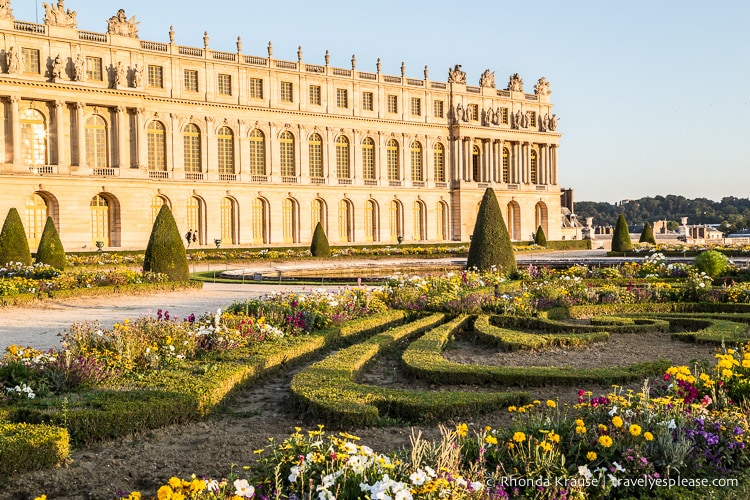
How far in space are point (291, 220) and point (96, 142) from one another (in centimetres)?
1325

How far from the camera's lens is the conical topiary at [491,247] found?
19.8 meters

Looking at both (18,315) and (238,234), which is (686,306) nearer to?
(18,315)

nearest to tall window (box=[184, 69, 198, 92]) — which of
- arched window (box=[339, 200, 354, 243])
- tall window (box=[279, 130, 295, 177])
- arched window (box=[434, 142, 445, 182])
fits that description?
tall window (box=[279, 130, 295, 177])

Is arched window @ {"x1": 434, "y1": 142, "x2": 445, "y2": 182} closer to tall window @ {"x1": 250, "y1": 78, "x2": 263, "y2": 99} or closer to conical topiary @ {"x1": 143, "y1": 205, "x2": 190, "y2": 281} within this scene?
tall window @ {"x1": 250, "y1": 78, "x2": 263, "y2": 99}

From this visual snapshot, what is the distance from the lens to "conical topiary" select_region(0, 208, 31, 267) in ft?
73.5

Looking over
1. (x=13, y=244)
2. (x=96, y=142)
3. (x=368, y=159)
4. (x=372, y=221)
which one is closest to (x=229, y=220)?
(x=96, y=142)

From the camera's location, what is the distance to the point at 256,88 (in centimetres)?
4444

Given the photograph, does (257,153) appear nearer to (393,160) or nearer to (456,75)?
(393,160)

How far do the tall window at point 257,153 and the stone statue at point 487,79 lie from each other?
778 inches

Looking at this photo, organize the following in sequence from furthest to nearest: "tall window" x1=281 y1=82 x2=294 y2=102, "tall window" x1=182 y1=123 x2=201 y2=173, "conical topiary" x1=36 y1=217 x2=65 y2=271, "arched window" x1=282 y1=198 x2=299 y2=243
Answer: "arched window" x1=282 y1=198 x2=299 y2=243
"tall window" x1=281 y1=82 x2=294 y2=102
"tall window" x1=182 y1=123 x2=201 y2=173
"conical topiary" x1=36 y1=217 x2=65 y2=271

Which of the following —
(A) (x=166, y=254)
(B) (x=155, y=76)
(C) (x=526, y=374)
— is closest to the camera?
(C) (x=526, y=374)

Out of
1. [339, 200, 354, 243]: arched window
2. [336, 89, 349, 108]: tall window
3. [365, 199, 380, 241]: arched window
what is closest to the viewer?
[336, 89, 349, 108]: tall window

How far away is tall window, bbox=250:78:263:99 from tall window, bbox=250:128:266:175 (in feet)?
7.25

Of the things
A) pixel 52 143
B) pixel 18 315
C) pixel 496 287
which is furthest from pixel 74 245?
pixel 496 287
